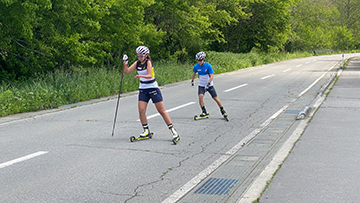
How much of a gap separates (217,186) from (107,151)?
2.56 meters

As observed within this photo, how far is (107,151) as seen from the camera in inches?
280

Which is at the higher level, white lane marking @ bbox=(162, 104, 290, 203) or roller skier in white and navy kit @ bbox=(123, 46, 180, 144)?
roller skier in white and navy kit @ bbox=(123, 46, 180, 144)

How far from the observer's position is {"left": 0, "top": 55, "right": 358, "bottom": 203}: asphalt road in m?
5.06

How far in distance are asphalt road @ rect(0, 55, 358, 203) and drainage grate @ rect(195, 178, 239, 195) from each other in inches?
11.9

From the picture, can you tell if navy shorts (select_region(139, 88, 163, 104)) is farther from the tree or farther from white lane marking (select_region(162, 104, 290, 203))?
the tree

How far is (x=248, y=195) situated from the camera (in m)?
4.79

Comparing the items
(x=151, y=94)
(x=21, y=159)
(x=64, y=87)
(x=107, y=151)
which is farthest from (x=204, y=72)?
(x=64, y=87)

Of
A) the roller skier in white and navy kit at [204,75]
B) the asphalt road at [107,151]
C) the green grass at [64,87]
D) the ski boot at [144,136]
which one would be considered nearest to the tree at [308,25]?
the green grass at [64,87]

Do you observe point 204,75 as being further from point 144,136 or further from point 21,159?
point 21,159

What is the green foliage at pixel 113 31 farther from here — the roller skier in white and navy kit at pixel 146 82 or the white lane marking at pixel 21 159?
the white lane marking at pixel 21 159

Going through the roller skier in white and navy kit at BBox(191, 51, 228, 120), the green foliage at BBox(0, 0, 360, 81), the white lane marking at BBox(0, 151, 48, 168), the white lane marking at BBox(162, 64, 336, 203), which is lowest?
the white lane marking at BBox(162, 64, 336, 203)

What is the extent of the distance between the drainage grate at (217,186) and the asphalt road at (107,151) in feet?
0.99

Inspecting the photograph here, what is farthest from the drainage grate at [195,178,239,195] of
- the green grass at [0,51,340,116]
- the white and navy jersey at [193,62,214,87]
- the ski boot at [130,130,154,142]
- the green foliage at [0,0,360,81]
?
the green foliage at [0,0,360,81]

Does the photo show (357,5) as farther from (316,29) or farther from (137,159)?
(137,159)
